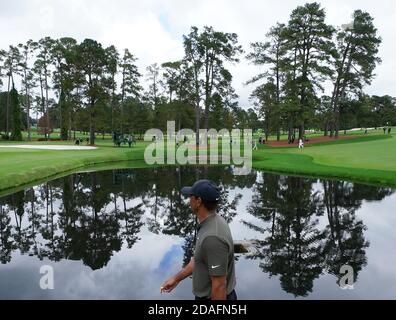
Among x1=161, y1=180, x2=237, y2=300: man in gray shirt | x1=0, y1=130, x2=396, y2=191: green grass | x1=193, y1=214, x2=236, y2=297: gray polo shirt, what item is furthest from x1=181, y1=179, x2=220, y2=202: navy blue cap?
x1=0, y1=130, x2=396, y2=191: green grass

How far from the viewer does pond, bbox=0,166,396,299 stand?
26.4 ft

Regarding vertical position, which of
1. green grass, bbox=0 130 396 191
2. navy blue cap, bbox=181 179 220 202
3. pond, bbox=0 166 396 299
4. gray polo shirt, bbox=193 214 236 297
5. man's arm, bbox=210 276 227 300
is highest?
navy blue cap, bbox=181 179 220 202

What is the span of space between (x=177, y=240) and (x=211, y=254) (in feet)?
26.1

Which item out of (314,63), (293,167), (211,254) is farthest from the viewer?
(314,63)

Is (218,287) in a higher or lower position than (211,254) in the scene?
lower

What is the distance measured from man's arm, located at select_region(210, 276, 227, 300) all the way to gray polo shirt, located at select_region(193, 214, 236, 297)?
0.20 ft

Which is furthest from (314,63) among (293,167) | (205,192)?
(205,192)

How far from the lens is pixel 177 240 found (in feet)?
37.8

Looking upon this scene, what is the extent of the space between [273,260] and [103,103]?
50707mm

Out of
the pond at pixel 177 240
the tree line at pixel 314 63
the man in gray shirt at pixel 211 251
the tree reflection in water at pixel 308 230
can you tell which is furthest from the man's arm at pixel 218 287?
the tree line at pixel 314 63

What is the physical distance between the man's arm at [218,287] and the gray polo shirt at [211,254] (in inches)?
2.3

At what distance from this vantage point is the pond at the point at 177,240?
8.04 m

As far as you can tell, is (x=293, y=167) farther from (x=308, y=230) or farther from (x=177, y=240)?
(x=177, y=240)

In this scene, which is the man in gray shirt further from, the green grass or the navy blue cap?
the green grass
